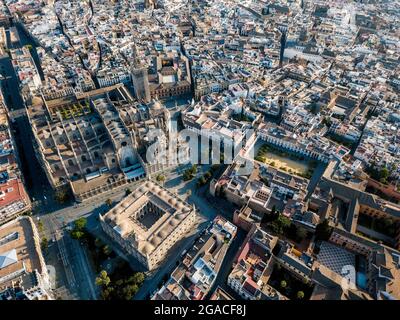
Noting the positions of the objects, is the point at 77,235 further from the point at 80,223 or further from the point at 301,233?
the point at 301,233

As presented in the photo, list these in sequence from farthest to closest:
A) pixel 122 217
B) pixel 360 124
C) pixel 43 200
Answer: pixel 360 124 → pixel 43 200 → pixel 122 217

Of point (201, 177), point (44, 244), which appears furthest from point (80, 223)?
point (201, 177)

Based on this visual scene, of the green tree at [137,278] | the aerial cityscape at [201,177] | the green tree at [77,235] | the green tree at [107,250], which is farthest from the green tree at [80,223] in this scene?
the green tree at [137,278]

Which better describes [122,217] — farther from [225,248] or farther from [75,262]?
[225,248]

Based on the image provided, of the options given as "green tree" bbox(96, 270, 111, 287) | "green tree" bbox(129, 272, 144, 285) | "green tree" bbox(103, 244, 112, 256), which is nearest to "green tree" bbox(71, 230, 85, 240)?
"green tree" bbox(103, 244, 112, 256)

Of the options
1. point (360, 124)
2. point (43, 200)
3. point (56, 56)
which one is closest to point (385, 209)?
point (360, 124)

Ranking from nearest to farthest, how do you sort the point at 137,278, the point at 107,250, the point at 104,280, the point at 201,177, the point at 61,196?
the point at 104,280
the point at 137,278
the point at 107,250
the point at 61,196
the point at 201,177

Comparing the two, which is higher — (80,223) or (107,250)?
(80,223)

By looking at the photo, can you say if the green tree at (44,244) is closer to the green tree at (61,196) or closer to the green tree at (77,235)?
the green tree at (77,235)
